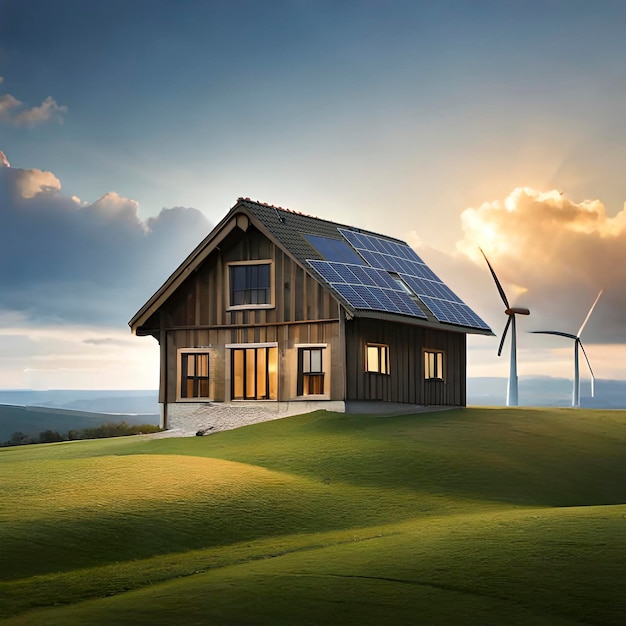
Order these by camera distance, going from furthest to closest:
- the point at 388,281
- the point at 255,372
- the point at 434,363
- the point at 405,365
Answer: the point at 434,363
the point at 388,281
the point at 405,365
the point at 255,372

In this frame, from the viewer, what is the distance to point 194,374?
45688 mm

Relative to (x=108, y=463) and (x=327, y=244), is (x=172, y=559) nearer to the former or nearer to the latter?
(x=108, y=463)

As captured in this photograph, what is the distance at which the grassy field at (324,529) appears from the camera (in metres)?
14.6

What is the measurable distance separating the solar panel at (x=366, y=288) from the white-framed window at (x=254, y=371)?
13.7 ft

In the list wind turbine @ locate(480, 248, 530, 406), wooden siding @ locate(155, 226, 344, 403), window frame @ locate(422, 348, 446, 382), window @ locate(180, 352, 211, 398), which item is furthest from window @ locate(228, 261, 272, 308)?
wind turbine @ locate(480, 248, 530, 406)

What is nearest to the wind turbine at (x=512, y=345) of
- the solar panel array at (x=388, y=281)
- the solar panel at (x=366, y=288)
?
the solar panel array at (x=388, y=281)

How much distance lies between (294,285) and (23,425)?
397ft

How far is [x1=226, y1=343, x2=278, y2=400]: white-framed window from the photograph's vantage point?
1699 inches

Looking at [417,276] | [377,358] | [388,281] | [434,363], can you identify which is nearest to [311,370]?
[377,358]

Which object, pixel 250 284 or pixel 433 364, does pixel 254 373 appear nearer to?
pixel 250 284

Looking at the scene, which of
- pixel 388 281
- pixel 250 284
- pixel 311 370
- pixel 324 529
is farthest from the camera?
pixel 388 281

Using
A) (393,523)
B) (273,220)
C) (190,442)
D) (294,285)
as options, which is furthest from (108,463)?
(273,220)

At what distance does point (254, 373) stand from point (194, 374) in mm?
3582

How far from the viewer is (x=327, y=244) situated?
4616cm
